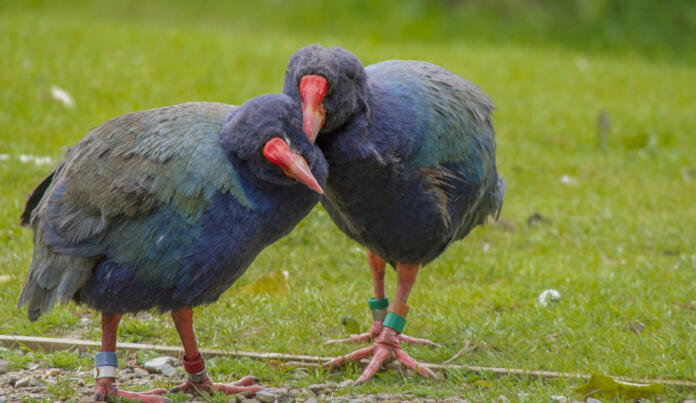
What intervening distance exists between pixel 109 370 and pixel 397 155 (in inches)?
58.2

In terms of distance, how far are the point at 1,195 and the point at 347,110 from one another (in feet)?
9.98

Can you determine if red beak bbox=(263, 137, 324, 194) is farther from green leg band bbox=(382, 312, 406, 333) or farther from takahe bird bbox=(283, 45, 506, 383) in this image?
green leg band bbox=(382, 312, 406, 333)

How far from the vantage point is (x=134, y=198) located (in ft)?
10.2

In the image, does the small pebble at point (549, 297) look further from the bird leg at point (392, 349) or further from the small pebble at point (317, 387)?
the small pebble at point (317, 387)

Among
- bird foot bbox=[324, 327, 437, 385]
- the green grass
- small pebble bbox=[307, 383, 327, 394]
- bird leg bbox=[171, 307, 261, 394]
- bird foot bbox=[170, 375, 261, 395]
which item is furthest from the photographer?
the green grass

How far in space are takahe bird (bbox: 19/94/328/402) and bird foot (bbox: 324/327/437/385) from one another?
37.8 inches

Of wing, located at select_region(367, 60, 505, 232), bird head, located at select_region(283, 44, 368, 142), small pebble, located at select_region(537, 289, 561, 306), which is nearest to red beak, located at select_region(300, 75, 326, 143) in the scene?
bird head, located at select_region(283, 44, 368, 142)

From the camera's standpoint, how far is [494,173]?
13.9 ft

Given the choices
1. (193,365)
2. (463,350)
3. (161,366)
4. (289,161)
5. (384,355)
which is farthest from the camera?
(463,350)

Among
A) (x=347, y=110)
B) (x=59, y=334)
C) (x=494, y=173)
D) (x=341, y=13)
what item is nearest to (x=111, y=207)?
(x=347, y=110)

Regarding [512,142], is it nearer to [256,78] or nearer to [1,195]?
[256,78]

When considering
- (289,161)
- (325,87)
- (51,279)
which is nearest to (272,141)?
(289,161)

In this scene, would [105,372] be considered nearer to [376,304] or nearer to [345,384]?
[345,384]

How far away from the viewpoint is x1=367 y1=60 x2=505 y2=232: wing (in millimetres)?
3699
